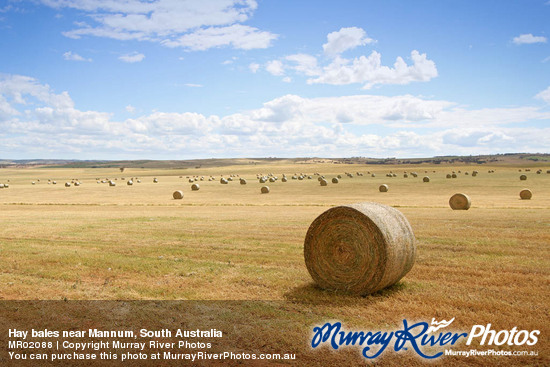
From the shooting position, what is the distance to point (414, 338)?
7539 millimetres

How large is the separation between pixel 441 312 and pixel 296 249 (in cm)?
702

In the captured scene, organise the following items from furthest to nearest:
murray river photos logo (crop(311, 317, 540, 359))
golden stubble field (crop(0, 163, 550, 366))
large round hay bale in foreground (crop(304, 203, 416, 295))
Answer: large round hay bale in foreground (crop(304, 203, 416, 295))
golden stubble field (crop(0, 163, 550, 366))
murray river photos logo (crop(311, 317, 540, 359))

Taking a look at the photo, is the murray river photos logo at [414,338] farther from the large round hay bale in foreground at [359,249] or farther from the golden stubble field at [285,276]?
the large round hay bale in foreground at [359,249]

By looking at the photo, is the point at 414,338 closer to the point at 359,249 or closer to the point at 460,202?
the point at 359,249

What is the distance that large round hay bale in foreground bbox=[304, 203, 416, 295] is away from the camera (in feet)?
32.4

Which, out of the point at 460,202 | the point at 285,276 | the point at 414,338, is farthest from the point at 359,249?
the point at 460,202

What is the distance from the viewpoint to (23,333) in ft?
26.1

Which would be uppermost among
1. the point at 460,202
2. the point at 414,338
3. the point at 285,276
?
the point at 460,202

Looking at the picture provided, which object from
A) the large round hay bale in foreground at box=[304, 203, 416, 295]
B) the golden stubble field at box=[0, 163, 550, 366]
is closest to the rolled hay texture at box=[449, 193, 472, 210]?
the golden stubble field at box=[0, 163, 550, 366]

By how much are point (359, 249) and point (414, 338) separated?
2.87 m

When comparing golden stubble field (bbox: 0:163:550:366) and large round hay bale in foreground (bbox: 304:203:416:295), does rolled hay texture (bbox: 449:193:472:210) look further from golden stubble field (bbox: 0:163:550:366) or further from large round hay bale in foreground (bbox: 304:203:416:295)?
large round hay bale in foreground (bbox: 304:203:416:295)

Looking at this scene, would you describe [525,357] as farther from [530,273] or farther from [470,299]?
[530,273]

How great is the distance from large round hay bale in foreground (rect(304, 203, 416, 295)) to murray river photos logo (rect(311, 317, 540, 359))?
205 centimetres

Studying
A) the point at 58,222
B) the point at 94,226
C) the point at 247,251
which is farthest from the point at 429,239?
the point at 58,222
